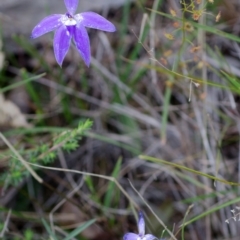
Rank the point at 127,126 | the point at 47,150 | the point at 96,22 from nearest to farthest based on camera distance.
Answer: the point at 96,22 < the point at 47,150 < the point at 127,126

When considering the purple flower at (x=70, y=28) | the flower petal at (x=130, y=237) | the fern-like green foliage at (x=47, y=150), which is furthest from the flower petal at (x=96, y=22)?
the flower petal at (x=130, y=237)

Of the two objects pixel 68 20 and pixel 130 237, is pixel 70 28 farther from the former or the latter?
pixel 130 237

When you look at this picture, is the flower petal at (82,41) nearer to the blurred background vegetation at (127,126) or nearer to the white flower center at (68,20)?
the white flower center at (68,20)

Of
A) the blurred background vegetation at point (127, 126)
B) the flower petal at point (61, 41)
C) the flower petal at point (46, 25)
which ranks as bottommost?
the blurred background vegetation at point (127, 126)

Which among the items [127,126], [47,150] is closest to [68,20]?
[47,150]

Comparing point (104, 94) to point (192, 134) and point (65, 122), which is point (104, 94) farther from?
point (192, 134)

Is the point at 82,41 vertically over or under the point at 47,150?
over

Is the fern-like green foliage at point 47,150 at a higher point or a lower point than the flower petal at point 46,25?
lower

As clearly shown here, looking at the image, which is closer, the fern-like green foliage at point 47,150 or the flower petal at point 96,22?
the flower petal at point 96,22
